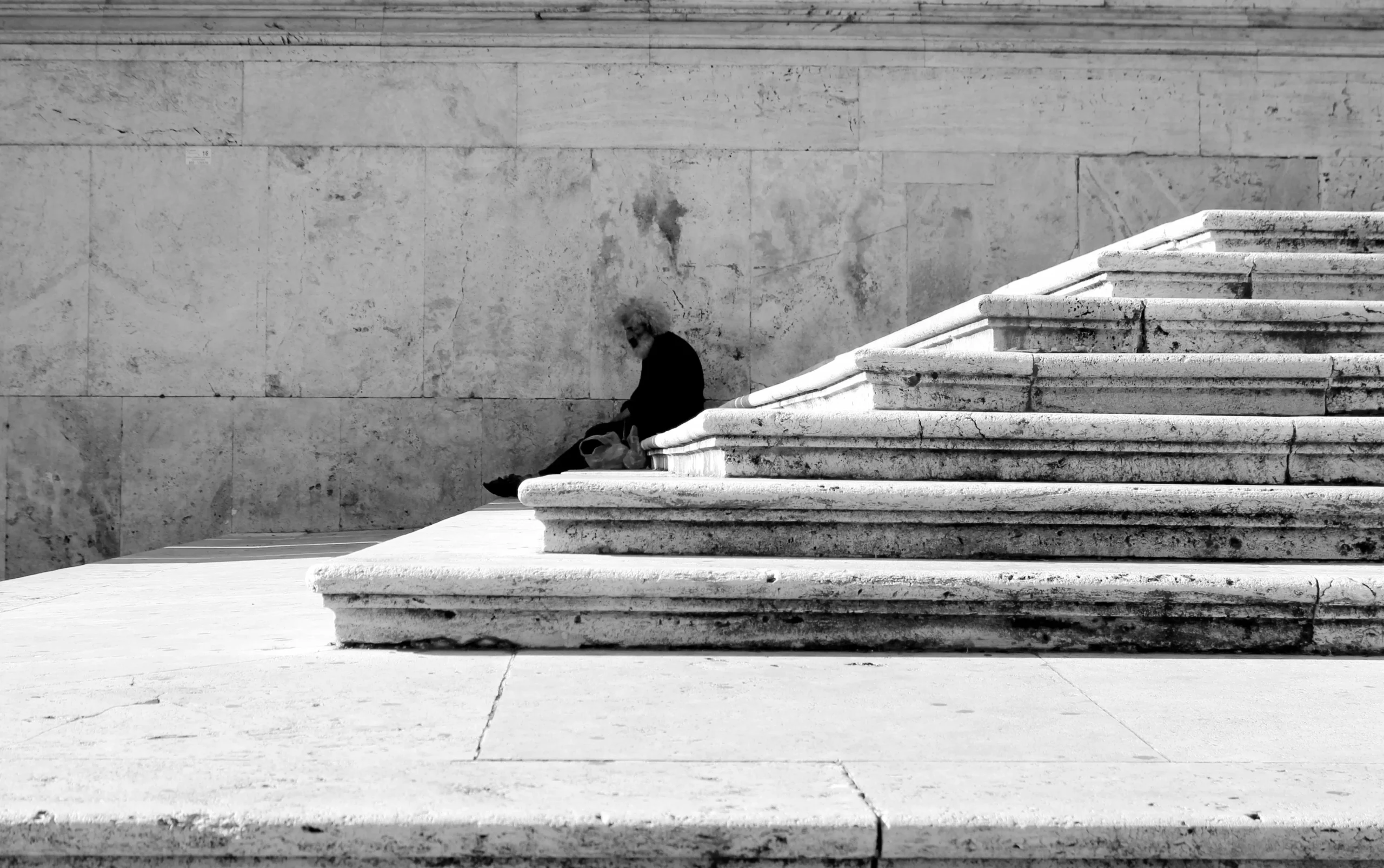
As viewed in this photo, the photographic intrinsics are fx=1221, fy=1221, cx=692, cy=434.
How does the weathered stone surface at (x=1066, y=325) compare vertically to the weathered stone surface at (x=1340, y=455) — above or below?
above

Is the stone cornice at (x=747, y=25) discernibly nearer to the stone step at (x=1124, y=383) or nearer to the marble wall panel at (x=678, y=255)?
the marble wall panel at (x=678, y=255)

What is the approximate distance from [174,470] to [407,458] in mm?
1583

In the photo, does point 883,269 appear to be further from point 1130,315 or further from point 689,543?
point 689,543

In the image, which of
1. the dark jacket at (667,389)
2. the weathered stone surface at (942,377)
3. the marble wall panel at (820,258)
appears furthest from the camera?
the marble wall panel at (820,258)

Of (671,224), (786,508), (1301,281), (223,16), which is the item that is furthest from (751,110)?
(786,508)

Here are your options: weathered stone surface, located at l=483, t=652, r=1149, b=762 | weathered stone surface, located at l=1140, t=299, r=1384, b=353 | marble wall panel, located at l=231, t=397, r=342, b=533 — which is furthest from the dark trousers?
weathered stone surface, located at l=483, t=652, r=1149, b=762

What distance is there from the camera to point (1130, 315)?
4559mm

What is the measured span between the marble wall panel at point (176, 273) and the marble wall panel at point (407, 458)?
0.82 m

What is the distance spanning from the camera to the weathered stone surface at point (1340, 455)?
3.82 meters

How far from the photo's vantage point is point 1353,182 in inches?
347

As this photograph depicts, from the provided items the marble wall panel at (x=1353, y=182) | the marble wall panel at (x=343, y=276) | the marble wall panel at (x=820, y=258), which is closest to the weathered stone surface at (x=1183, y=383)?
the marble wall panel at (x=820, y=258)

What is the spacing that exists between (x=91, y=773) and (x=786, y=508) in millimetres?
1970

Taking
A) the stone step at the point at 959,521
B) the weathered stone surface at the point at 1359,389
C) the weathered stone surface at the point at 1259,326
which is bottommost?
the stone step at the point at 959,521

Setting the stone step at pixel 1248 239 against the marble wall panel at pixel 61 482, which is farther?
the marble wall panel at pixel 61 482
